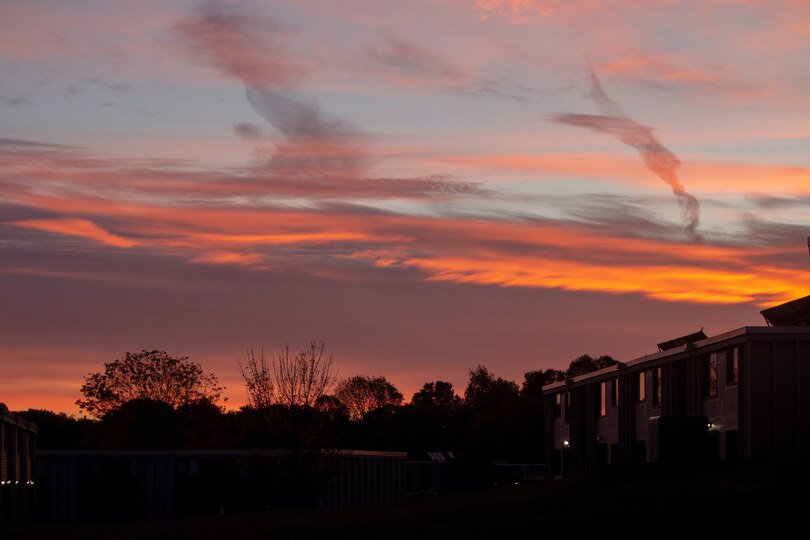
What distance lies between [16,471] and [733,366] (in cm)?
4346

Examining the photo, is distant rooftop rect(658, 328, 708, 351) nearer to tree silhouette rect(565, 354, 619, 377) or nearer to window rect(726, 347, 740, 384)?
window rect(726, 347, 740, 384)

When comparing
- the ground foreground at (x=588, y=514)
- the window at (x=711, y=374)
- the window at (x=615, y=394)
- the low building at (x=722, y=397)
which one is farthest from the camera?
the window at (x=615, y=394)

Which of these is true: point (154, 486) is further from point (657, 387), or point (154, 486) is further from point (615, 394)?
point (657, 387)

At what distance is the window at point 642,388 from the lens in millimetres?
54812

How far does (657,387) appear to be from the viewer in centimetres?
5278

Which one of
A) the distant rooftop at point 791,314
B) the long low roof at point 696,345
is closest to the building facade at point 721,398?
the long low roof at point 696,345

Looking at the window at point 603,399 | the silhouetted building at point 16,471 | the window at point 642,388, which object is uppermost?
the window at point 642,388

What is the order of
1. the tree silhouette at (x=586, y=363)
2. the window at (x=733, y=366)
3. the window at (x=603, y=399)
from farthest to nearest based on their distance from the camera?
the tree silhouette at (x=586, y=363) < the window at (x=603, y=399) < the window at (x=733, y=366)

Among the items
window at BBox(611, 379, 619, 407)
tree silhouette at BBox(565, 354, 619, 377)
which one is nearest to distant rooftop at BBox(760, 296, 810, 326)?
window at BBox(611, 379, 619, 407)

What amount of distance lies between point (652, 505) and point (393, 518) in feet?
24.5

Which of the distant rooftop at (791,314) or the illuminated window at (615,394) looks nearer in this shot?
the distant rooftop at (791,314)

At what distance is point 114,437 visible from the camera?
10394 centimetres

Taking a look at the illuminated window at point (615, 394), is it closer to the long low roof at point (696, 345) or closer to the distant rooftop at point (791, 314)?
the long low roof at point (696, 345)

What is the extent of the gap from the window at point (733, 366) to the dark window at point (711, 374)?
2.79 feet
